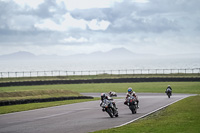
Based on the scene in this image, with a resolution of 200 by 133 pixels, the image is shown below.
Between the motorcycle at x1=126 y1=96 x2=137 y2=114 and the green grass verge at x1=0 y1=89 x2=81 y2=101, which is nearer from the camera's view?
the motorcycle at x1=126 y1=96 x2=137 y2=114

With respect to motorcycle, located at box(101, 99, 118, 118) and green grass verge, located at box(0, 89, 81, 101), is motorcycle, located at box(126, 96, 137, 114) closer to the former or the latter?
motorcycle, located at box(101, 99, 118, 118)

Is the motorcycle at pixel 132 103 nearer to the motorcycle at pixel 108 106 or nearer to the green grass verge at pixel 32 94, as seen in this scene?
the motorcycle at pixel 108 106

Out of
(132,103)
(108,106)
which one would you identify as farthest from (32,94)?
(108,106)

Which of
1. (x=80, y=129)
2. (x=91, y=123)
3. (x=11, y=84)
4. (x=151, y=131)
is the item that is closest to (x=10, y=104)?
(x=91, y=123)

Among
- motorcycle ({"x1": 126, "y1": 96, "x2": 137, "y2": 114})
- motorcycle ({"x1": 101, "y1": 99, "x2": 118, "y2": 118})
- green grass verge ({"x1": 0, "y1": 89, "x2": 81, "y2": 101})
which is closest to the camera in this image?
motorcycle ({"x1": 101, "y1": 99, "x2": 118, "y2": 118})

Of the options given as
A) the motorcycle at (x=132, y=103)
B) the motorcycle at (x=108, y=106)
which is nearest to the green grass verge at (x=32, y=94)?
the motorcycle at (x=132, y=103)

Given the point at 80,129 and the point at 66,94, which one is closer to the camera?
the point at 80,129

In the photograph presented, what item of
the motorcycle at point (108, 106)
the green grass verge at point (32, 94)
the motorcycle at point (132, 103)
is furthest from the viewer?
the green grass verge at point (32, 94)

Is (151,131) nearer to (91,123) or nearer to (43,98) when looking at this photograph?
(91,123)

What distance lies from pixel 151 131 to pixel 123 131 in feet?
3.39

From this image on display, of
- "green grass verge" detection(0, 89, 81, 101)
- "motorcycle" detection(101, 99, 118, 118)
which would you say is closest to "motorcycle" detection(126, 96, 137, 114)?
A: "motorcycle" detection(101, 99, 118, 118)

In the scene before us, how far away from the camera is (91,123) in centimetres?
1794

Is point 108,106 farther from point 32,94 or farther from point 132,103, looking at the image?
point 32,94

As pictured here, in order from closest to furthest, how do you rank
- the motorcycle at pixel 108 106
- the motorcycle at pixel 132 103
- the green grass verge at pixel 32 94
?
1. the motorcycle at pixel 108 106
2. the motorcycle at pixel 132 103
3. the green grass verge at pixel 32 94
